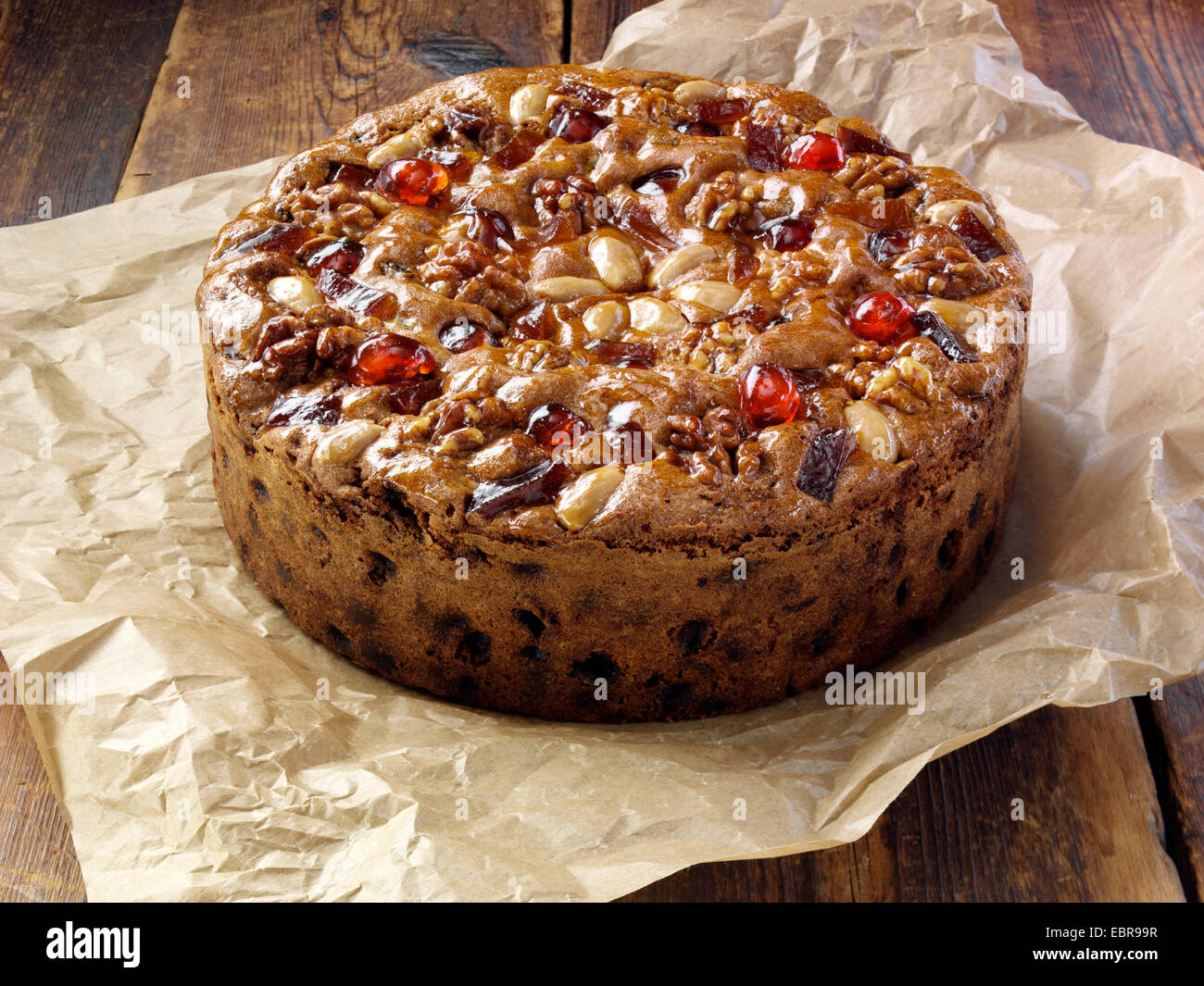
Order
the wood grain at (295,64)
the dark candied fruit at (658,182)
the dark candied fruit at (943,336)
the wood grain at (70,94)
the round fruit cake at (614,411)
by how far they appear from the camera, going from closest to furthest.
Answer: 1. the round fruit cake at (614,411)
2. the dark candied fruit at (943,336)
3. the dark candied fruit at (658,182)
4. the wood grain at (70,94)
5. the wood grain at (295,64)

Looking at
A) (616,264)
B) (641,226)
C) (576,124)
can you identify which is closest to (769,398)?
(616,264)

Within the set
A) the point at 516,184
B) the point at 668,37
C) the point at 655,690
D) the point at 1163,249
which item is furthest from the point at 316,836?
the point at 668,37

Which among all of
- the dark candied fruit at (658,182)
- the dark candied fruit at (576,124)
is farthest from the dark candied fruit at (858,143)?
the dark candied fruit at (576,124)

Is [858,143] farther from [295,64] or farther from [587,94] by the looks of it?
→ [295,64]

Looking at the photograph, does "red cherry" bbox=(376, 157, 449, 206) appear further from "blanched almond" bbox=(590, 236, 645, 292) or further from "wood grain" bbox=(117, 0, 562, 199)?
"wood grain" bbox=(117, 0, 562, 199)

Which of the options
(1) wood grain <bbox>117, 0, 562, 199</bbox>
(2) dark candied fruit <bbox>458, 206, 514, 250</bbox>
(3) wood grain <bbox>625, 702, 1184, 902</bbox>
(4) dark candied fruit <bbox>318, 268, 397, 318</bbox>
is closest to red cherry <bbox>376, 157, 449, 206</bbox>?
(2) dark candied fruit <bbox>458, 206, 514, 250</bbox>

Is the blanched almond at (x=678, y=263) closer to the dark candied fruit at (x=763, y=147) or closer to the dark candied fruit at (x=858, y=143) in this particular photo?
the dark candied fruit at (x=763, y=147)

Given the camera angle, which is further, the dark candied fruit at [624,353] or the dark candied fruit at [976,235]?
the dark candied fruit at [976,235]
